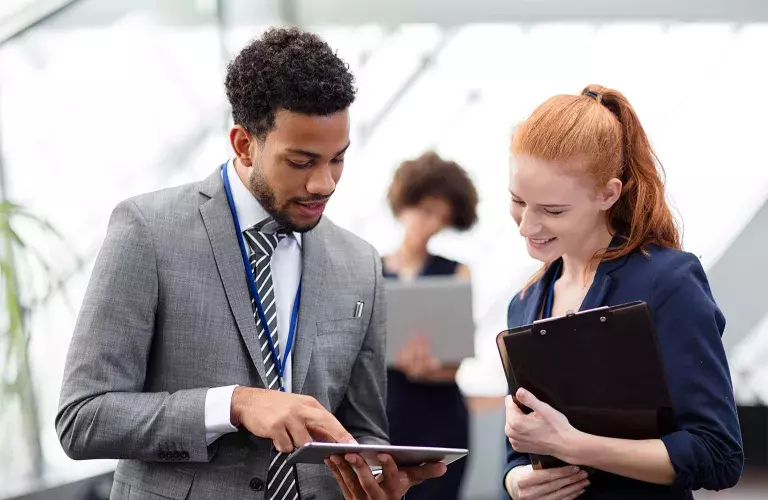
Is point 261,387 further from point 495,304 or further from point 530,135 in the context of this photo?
point 495,304

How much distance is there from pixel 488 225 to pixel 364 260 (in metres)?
4.49

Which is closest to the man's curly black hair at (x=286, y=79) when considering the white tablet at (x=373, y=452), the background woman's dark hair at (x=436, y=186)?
the white tablet at (x=373, y=452)

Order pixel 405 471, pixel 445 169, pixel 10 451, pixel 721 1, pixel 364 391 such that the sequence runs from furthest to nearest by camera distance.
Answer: pixel 721 1
pixel 445 169
pixel 10 451
pixel 364 391
pixel 405 471

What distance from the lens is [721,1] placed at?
610 centimetres

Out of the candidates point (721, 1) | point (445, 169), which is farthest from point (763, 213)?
point (445, 169)

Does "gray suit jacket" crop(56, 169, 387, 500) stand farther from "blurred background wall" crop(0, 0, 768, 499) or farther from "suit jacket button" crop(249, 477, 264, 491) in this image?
"blurred background wall" crop(0, 0, 768, 499)

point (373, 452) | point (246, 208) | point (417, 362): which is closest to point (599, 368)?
point (373, 452)

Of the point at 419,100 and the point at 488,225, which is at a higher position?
the point at 419,100

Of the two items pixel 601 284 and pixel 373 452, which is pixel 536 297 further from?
pixel 373 452

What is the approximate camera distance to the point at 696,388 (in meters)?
1.62

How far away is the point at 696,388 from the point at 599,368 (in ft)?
0.57

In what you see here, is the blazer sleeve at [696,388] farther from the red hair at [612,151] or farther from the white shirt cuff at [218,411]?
the white shirt cuff at [218,411]

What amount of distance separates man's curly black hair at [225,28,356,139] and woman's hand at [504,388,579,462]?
0.66 metres

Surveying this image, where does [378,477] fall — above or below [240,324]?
below
